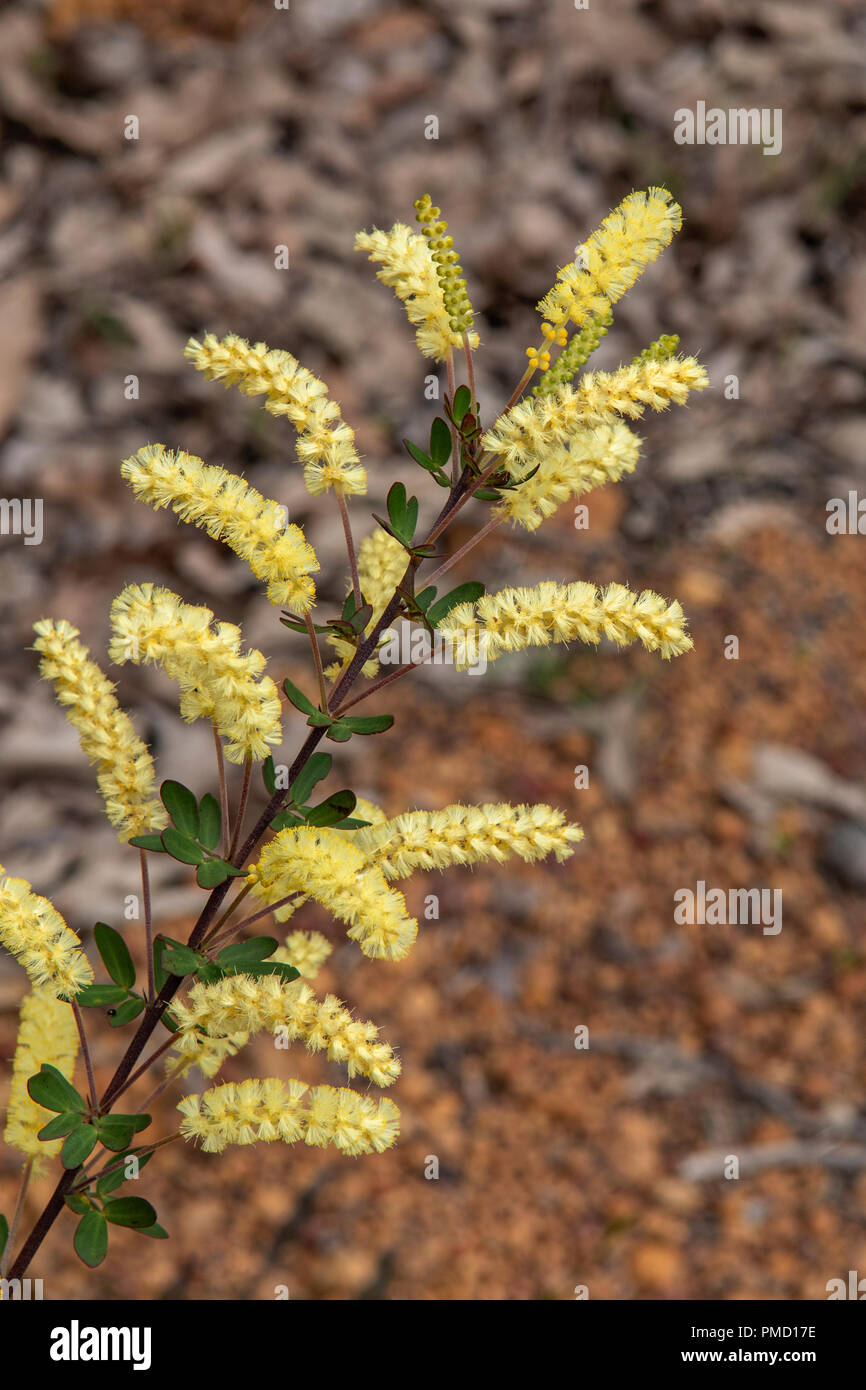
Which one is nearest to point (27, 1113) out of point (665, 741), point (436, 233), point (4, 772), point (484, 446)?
point (484, 446)

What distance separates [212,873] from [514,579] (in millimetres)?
2959

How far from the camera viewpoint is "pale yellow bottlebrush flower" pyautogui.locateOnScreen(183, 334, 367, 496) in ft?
4.42

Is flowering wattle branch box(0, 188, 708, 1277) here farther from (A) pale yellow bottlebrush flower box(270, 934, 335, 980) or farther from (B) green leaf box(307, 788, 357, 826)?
(A) pale yellow bottlebrush flower box(270, 934, 335, 980)

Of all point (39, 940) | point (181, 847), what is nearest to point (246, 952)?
point (181, 847)

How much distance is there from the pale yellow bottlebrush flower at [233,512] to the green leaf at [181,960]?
427 millimetres

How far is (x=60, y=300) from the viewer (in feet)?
13.5

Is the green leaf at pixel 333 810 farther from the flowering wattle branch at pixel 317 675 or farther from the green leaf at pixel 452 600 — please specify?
the green leaf at pixel 452 600

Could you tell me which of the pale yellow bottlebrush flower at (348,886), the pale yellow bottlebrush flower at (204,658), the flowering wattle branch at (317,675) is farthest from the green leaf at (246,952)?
the pale yellow bottlebrush flower at (204,658)

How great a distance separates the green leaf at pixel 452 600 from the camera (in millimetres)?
1393

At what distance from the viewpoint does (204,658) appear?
129 cm

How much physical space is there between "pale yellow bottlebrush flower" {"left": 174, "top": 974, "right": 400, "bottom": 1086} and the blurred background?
162 centimetres

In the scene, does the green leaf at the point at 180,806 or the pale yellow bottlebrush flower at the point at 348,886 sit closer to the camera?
the pale yellow bottlebrush flower at the point at 348,886

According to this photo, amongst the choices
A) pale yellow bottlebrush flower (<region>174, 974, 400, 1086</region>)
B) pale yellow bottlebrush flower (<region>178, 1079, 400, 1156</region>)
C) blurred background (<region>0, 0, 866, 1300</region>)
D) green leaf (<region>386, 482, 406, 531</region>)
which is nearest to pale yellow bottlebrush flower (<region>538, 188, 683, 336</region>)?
green leaf (<region>386, 482, 406, 531</region>)
